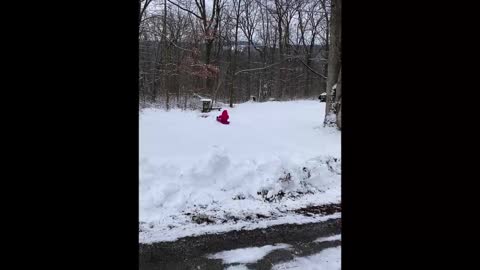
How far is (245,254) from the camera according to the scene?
4531mm

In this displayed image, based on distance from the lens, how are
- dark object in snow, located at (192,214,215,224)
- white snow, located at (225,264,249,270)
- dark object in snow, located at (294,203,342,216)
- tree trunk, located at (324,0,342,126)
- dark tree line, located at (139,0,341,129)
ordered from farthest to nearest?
1. dark tree line, located at (139,0,341,129)
2. tree trunk, located at (324,0,342,126)
3. dark object in snow, located at (294,203,342,216)
4. dark object in snow, located at (192,214,215,224)
5. white snow, located at (225,264,249,270)

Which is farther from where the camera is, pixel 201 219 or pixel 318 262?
pixel 201 219

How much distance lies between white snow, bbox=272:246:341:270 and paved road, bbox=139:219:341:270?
3.4 inches

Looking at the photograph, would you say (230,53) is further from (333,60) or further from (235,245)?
(235,245)

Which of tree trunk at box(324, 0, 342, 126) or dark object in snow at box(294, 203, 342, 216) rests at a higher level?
tree trunk at box(324, 0, 342, 126)

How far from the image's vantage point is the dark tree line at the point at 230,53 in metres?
22.7

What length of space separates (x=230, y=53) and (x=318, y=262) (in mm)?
27448

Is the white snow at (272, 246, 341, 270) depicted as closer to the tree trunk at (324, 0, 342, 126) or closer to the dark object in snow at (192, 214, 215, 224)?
the dark object in snow at (192, 214, 215, 224)

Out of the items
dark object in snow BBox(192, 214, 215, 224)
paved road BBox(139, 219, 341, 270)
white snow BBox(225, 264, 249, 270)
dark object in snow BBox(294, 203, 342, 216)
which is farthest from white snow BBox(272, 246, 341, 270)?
dark object in snow BBox(192, 214, 215, 224)

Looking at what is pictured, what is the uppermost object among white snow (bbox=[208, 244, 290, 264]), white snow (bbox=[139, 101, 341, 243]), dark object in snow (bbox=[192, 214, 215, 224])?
white snow (bbox=[139, 101, 341, 243])

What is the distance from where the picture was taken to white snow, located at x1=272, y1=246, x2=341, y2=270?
13.9 ft

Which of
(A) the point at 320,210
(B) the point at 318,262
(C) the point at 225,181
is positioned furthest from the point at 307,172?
(B) the point at 318,262
